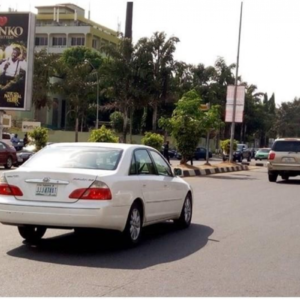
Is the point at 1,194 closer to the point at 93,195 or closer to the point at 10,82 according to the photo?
the point at 93,195

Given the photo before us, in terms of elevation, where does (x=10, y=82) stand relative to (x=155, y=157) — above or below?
above

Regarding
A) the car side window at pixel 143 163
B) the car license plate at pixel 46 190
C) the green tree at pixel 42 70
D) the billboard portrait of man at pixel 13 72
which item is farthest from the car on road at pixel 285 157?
the green tree at pixel 42 70

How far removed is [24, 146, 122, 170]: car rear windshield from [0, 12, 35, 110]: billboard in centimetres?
2483

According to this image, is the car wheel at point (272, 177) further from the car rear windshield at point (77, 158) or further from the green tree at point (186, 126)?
the car rear windshield at point (77, 158)

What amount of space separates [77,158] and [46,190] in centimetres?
80

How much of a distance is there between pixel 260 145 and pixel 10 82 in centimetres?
7350

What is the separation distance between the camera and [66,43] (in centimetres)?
9412

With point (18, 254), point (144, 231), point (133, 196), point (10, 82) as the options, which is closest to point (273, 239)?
point (144, 231)

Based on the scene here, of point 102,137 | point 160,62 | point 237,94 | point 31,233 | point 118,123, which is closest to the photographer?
point 31,233

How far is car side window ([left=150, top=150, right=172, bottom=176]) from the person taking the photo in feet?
33.7

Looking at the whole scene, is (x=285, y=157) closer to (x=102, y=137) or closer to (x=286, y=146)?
(x=286, y=146)

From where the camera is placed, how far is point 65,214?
827cm

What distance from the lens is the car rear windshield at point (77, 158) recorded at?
8.89 m

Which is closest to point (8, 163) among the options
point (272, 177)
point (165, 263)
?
point (272, 177)
